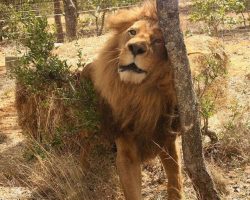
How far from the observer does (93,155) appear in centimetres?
448

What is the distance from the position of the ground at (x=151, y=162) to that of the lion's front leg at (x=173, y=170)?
0.17m

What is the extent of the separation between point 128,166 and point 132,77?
0.75 meters

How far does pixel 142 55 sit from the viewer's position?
318 cm

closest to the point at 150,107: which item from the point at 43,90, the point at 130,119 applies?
the point at 130,119

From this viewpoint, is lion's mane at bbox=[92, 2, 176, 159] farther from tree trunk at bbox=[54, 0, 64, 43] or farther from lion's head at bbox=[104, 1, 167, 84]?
tree trunk at bbox=[54, 0, 64, 43]

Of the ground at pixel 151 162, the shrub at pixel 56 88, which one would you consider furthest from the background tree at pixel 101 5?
the shrub at pixel 56 88

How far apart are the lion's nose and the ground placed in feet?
4.68

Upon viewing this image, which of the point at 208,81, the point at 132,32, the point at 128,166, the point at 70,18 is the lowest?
the point at 128,166

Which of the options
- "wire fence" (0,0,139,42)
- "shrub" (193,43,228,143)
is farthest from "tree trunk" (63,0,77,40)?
"shrub" (193,43,228,143)

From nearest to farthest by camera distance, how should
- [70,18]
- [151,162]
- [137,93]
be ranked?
[137,93] → [151,162] → [70,18]

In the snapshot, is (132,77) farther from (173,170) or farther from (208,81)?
(208,81)

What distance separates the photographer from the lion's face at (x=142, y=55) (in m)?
3.17

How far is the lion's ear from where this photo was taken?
364cm

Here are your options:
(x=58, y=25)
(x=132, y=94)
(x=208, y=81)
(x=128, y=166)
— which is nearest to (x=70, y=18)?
(x=58, y=25)
